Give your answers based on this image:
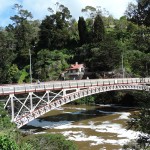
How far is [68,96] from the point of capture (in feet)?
137

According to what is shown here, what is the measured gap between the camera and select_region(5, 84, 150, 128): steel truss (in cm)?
3544

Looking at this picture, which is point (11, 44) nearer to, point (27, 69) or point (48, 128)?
point (27, 69)

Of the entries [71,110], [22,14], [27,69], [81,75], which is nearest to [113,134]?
[71,110]

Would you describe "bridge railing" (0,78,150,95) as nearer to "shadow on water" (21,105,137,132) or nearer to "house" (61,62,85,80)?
"shadow on water" (21,105,137,132)

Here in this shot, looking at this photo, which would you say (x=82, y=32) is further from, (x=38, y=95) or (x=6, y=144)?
(x=6, y=144)

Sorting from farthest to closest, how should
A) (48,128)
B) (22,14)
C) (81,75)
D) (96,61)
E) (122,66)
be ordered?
(22,14), (81,75), (96,61), (122,66), (48,128)

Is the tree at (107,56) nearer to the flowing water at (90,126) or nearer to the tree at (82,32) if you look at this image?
the tree at (82,32)

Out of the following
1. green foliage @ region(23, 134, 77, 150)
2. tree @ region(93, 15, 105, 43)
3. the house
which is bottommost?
green foliage @ region(23, 134, 77, 150)

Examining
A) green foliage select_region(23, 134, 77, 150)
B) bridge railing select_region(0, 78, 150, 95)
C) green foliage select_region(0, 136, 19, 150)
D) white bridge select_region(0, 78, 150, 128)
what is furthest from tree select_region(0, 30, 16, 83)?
green foliage select_region(0, 136, 19, 150)

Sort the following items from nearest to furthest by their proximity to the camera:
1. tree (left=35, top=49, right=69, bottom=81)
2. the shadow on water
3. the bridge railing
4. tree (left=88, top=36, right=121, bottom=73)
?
1. the bridge railing
2. the shadow on water
3. tree (left=88, top=36, right=121, bottom=73)
4. tree (left=35, top=49, right=69, bottom=81)

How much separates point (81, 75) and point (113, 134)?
4149 centimetres

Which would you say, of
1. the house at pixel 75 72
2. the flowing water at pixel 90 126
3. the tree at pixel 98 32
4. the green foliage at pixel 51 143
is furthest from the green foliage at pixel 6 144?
the tree at pixel 98 32

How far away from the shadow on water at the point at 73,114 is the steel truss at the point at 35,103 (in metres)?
4.08

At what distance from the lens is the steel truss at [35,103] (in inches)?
1395
